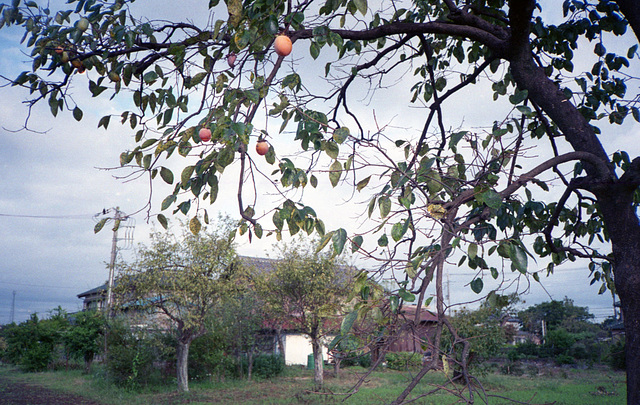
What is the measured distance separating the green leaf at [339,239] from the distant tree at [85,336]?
19311 mm

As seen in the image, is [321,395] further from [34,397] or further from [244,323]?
[34,397]

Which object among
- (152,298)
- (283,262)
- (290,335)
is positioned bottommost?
(290,335)

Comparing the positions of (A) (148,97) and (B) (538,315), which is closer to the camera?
(A) (148,97)

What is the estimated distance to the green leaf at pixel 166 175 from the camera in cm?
205

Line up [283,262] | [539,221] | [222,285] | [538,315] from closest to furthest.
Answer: [539,221] < [222,285] < [283,262] < [538,315]

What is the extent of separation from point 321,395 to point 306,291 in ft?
17.0

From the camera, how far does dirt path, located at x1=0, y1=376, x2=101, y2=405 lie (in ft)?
36.9

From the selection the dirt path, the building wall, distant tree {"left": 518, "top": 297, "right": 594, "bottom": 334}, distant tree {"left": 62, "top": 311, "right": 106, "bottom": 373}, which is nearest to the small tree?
the dirt path

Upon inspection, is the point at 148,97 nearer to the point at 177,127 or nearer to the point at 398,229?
the point at 177,127

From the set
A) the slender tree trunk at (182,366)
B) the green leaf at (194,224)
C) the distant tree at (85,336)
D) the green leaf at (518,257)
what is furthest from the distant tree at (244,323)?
the green leaf at (518,257)

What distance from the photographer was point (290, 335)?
2139 cm

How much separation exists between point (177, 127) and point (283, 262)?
1286cm

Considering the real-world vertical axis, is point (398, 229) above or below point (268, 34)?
below

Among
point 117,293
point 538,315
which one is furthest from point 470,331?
point 538,315
